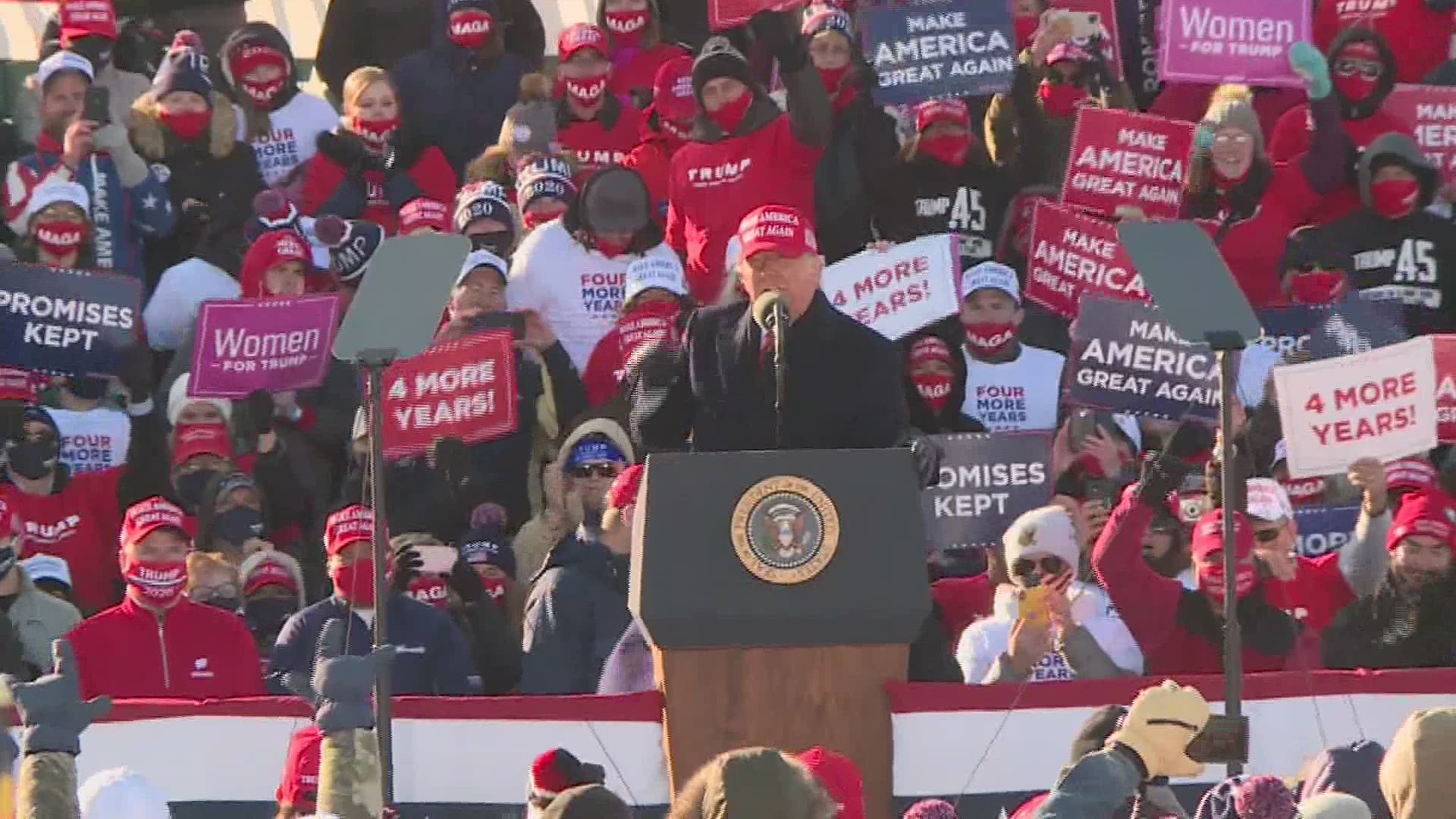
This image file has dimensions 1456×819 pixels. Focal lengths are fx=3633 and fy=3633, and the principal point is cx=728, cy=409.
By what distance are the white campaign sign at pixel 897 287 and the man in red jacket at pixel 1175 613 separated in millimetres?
2499

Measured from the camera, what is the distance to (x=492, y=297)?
12.5 metres

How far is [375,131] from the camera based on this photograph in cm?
1426

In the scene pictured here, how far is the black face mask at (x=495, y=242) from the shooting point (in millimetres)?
13125

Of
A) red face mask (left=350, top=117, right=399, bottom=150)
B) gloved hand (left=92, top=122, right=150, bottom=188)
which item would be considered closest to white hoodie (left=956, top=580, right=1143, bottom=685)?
gloved hand (left=92, top=122, right=150, bottom=188)

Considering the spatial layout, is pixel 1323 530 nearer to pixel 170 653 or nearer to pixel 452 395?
pixel 452 395

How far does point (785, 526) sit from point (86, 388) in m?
5.27

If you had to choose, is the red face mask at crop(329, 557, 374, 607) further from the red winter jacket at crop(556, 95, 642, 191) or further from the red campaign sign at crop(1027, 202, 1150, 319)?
the red winter jacket at crop(556, 95, 642, 191)

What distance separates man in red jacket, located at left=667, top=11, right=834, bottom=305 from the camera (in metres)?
12.9

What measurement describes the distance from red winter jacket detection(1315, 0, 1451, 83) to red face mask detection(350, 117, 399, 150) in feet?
12.3

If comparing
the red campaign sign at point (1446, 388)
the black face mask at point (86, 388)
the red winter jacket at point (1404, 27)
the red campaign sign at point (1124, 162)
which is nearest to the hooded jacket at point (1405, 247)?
the red campaign sign at point (1124, 162)

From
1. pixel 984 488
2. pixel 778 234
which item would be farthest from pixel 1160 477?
pixel 984 488

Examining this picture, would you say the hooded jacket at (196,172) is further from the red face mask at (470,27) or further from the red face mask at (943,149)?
the red face mask at (943,149)

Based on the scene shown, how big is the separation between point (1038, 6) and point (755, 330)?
21.0ft

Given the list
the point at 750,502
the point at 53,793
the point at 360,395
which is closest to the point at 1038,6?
the point at 360,395
